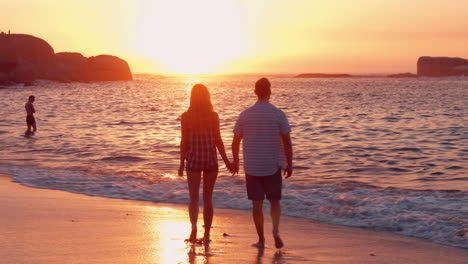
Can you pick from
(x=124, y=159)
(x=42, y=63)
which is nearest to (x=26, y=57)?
(x=42, y=63)

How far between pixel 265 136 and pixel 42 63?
410ft

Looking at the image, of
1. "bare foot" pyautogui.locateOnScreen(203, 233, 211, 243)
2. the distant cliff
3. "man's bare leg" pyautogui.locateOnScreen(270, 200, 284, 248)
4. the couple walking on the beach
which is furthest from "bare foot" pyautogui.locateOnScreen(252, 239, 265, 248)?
the distant cliff

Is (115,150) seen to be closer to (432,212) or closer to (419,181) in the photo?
(419,181)

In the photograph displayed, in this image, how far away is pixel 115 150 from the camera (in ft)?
58.3

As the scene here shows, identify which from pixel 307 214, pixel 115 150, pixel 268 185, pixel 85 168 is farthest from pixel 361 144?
pixel 268 185

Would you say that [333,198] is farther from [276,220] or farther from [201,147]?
[201,147]

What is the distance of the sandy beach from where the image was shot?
5.93 meters

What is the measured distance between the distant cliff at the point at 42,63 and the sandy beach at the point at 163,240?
337ft

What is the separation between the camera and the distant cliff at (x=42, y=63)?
111 metres

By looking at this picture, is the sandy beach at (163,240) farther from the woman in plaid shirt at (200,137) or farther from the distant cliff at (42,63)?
the distant cliff at (42,63)

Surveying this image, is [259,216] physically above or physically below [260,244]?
above

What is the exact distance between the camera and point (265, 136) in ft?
20.1

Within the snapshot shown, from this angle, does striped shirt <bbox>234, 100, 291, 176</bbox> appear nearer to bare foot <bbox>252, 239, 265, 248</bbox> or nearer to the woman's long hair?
the woman's long hair

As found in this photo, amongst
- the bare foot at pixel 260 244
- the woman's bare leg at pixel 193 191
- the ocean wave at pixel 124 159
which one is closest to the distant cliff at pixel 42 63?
the ocean wave at pixel 124 159
